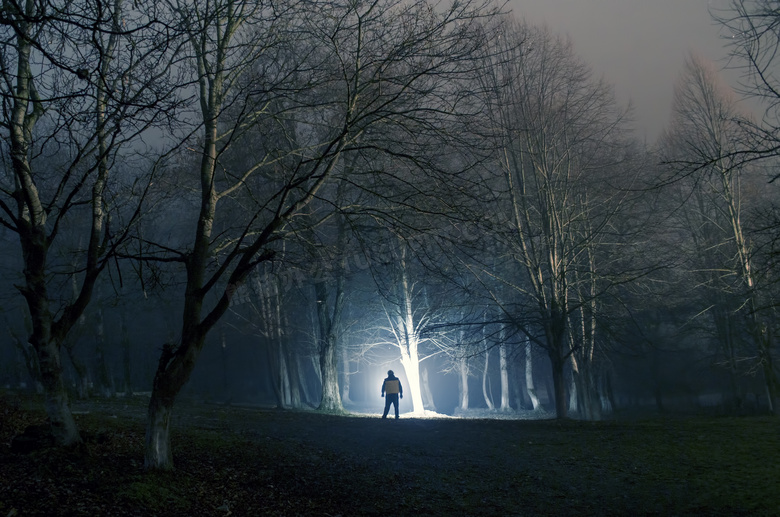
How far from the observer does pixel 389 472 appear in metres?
8.23

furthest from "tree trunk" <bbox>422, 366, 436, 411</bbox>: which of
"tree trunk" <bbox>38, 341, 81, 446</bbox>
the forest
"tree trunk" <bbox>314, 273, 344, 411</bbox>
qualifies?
"tree trunk" <bbox>38, 341, 81, 446</bbox>

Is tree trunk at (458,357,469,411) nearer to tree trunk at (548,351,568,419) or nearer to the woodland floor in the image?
tree trunk at (548,351,568,419)

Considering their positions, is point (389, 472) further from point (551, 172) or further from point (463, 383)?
point (463, 383)

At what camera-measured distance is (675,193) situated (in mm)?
22938

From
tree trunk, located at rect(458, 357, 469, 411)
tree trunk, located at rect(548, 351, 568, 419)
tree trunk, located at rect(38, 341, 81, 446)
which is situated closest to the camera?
tree trunk, located at rect(38, 341, 81, 446)

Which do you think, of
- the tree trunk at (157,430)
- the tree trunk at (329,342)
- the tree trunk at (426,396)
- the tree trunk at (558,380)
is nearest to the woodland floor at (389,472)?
the tree trunk at (157,430)

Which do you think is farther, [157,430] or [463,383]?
[463,383]

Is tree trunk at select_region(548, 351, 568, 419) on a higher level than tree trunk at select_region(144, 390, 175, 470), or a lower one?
higher

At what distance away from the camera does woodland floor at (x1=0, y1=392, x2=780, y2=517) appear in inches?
225

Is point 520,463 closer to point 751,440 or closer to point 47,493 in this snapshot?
point 751,440

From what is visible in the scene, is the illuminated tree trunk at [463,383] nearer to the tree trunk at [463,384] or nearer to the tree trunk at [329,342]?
the tree trunk at [463,384]

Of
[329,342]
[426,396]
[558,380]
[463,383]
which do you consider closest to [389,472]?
[558,380]

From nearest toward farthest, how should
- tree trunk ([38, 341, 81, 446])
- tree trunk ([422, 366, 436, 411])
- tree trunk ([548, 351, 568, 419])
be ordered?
tree trunk ([38, 341, 81, 446]) < tree trunk ([548, 351, 568, 419]) < tree trunk ([422, 366, 436, 411])

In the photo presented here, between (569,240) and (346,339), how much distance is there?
49.6 feet
